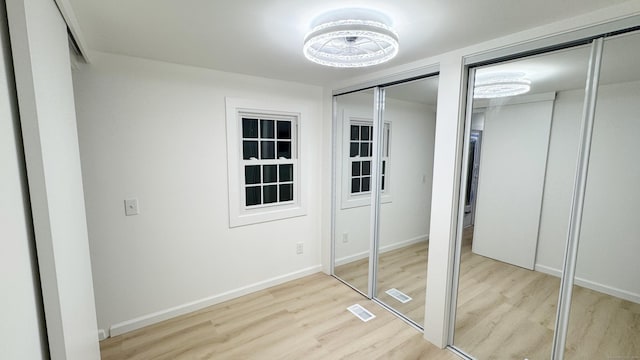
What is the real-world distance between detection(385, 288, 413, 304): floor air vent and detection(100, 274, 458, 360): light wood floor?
220 millimetres

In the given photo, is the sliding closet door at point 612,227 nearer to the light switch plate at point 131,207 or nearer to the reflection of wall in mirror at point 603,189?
the reflection of wall in mirror at point 603,189

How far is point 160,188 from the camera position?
7.85ft

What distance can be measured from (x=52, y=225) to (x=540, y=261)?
2777 millimetres

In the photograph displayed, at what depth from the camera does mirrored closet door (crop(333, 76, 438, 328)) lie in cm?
272

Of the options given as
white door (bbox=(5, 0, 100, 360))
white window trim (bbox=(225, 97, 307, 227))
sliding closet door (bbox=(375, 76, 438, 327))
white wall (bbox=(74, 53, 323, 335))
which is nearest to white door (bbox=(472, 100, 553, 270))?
sliding closet door (bbox=(375, 76, 438, 327))

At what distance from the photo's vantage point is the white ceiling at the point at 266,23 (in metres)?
1.36

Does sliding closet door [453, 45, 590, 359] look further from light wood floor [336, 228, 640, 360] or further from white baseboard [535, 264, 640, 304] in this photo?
white baseboard [535, 264, 640, 304]

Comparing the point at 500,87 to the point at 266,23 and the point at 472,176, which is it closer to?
the point at 472,176

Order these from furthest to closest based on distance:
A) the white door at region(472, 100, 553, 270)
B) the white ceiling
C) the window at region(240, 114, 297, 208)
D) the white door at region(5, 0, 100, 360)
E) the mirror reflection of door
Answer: the window at region(240, 114, 297, 208), the mirror reflection of door, the white door at region(472, 100, 553, 270), the white ceiling, the white door at region(5, 0, 100, 360)

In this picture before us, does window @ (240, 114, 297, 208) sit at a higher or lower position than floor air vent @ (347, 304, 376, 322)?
higher

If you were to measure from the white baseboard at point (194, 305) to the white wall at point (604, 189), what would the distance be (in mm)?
2512

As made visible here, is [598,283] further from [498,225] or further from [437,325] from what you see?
[437,325]

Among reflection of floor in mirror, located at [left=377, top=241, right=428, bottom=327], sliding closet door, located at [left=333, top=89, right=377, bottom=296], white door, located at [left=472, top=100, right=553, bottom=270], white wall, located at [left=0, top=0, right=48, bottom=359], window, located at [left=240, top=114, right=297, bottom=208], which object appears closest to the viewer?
white wall, located at [left=0, top=0, right=48, bottom=359]

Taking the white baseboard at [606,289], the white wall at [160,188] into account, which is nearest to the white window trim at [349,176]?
the white wall at [160,188]
